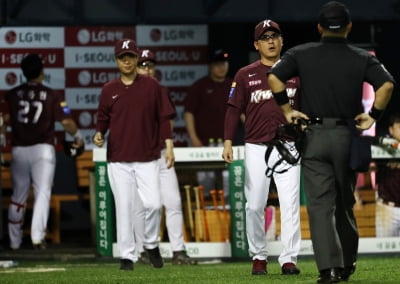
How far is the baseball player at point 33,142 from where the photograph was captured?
1513 cm

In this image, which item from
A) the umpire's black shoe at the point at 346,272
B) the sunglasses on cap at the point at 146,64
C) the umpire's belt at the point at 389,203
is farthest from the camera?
the umpire's belt at the point at 389,203

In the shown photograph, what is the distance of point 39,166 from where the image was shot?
1520cm

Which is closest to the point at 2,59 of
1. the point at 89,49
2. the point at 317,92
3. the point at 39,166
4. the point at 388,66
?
the point at 89,49

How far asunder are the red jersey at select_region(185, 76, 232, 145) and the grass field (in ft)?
5.99

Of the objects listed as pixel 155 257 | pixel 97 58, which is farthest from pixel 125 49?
pixel 97 58

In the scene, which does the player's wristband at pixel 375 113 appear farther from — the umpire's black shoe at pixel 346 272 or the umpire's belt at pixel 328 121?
the umpire's black shoe at pixel 346 272

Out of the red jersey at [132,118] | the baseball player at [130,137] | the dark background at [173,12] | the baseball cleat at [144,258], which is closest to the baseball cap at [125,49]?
the baseball player at [130,137]

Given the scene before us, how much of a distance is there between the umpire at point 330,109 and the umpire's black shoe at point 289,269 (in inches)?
71.9

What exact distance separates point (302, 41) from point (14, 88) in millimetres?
3927

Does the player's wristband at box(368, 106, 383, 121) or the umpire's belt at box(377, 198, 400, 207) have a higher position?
the player's wristband at box(368, 106, 383, 121)

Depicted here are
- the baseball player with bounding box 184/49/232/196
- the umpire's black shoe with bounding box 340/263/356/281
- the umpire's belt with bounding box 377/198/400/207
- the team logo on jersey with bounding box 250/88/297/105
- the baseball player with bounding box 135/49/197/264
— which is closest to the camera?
the umpire's black shoe with bounding box 340/263/356/281

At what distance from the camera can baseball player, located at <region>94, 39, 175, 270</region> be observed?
11953mm

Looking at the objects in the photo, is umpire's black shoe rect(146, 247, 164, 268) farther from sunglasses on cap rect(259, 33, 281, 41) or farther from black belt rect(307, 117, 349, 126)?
black belt rect(307, 117, 349, 126)

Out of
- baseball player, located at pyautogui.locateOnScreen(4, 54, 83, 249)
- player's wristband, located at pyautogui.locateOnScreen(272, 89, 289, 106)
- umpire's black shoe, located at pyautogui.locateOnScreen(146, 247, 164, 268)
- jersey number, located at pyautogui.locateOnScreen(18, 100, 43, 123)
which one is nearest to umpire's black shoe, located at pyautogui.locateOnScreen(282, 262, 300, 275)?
umpire's black shoe, located at pyautogui.locateOnScreen(146, 247, 164, 268)
